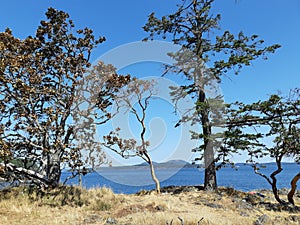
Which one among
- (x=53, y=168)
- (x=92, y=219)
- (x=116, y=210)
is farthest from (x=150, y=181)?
(x=92, y=219)

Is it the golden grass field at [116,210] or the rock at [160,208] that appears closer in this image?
the golden grass field at [116,210]

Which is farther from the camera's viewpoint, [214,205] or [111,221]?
[214,205]

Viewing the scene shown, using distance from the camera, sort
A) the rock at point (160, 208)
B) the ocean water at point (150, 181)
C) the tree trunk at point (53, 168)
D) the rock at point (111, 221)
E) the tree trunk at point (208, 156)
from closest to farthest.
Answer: the rock at point (111, 221) → the rock at point (160, 208) → the tree trunk at point (53, 168) → the tree trunk at point (208, 156) → the ocean water at point (150, 181)

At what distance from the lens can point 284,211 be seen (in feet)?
32.6

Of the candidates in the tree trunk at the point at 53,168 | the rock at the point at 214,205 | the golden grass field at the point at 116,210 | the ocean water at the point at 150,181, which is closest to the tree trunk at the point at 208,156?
the ocean water at the point at 150,181

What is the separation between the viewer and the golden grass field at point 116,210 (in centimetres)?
705

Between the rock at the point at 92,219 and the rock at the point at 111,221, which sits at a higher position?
the rock at the point at 111,221

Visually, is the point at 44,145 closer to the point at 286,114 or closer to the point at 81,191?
the point at 81,191

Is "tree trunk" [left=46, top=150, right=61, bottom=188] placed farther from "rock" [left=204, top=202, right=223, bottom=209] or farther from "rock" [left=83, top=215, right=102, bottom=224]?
"rock" [left=204, top=202, right=223, bottom=209]

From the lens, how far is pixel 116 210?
857 centimetres

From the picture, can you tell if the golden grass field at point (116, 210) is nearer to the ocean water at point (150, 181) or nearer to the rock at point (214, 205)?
the rock at point (214, 205)

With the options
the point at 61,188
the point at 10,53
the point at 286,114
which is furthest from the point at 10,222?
the point at 286,114

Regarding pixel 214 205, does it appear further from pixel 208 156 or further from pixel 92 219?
pixel 92 219

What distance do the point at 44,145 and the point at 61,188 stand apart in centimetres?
192
